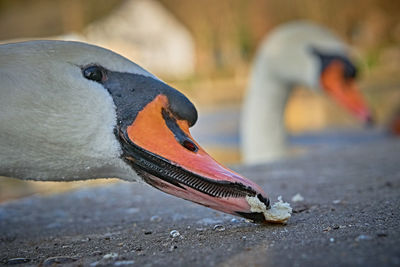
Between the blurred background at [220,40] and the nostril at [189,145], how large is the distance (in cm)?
408

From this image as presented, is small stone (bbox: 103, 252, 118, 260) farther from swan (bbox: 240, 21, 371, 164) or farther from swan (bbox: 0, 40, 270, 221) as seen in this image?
swan (bbox: 240, 21, 371, 164)

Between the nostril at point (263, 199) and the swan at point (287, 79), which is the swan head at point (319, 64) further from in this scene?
the nostril at point (263, 199)

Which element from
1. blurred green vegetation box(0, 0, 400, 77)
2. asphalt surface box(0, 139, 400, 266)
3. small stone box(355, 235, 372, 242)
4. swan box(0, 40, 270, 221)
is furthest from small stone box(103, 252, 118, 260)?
blurred green vegetation box(0, 0, 400, 77)

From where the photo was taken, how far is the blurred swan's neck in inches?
217

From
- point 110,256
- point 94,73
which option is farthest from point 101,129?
point 110,256

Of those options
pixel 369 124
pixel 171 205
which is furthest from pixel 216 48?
pixel 171 205

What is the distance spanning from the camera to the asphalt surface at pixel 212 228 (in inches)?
55.1

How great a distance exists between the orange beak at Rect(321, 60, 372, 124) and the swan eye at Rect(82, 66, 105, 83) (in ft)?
12.5

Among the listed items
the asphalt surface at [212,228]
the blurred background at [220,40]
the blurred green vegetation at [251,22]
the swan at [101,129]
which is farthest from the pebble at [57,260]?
the blurred green vegetation at [251,22]

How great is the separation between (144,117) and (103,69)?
0.72 ft

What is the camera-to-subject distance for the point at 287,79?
5.59 m

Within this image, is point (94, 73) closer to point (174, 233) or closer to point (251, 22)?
point (174, 233)

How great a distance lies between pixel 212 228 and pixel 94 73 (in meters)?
0.66

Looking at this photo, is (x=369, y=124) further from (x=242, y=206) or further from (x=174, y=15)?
(x=174, y=15)
